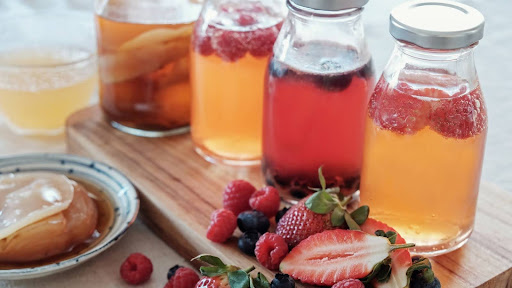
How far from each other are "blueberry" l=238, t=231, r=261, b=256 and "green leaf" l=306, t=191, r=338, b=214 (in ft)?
0.28

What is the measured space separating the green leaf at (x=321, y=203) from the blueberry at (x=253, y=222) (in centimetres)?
9

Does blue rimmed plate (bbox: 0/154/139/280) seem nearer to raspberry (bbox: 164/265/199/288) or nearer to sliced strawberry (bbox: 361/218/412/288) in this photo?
raspberry (bbox: 164/265/199/288)

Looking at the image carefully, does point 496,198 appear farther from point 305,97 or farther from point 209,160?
point 209,160

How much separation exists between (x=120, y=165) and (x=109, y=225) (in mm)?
162

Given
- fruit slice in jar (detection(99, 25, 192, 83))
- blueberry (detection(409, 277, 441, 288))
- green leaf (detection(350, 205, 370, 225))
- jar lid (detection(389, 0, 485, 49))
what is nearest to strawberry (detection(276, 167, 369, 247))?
green leaf (detection(350, 205, 370, 225))

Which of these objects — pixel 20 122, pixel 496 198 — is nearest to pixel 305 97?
pixel 496 198

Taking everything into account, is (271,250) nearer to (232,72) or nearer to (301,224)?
(301,224)

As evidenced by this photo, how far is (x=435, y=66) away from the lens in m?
0.92

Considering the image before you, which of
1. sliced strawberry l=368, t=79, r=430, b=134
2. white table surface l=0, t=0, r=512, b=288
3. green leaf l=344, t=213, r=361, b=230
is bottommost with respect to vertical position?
white table surface l=0, t=0, r=512, b=288

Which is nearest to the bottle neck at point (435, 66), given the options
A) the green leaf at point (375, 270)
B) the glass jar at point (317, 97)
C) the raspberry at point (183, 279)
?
the glass jar at point (317, 97)

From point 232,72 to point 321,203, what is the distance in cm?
29

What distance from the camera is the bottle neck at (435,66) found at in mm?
907

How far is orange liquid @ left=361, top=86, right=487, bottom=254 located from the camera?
93cm

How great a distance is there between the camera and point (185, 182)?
1.19 m
